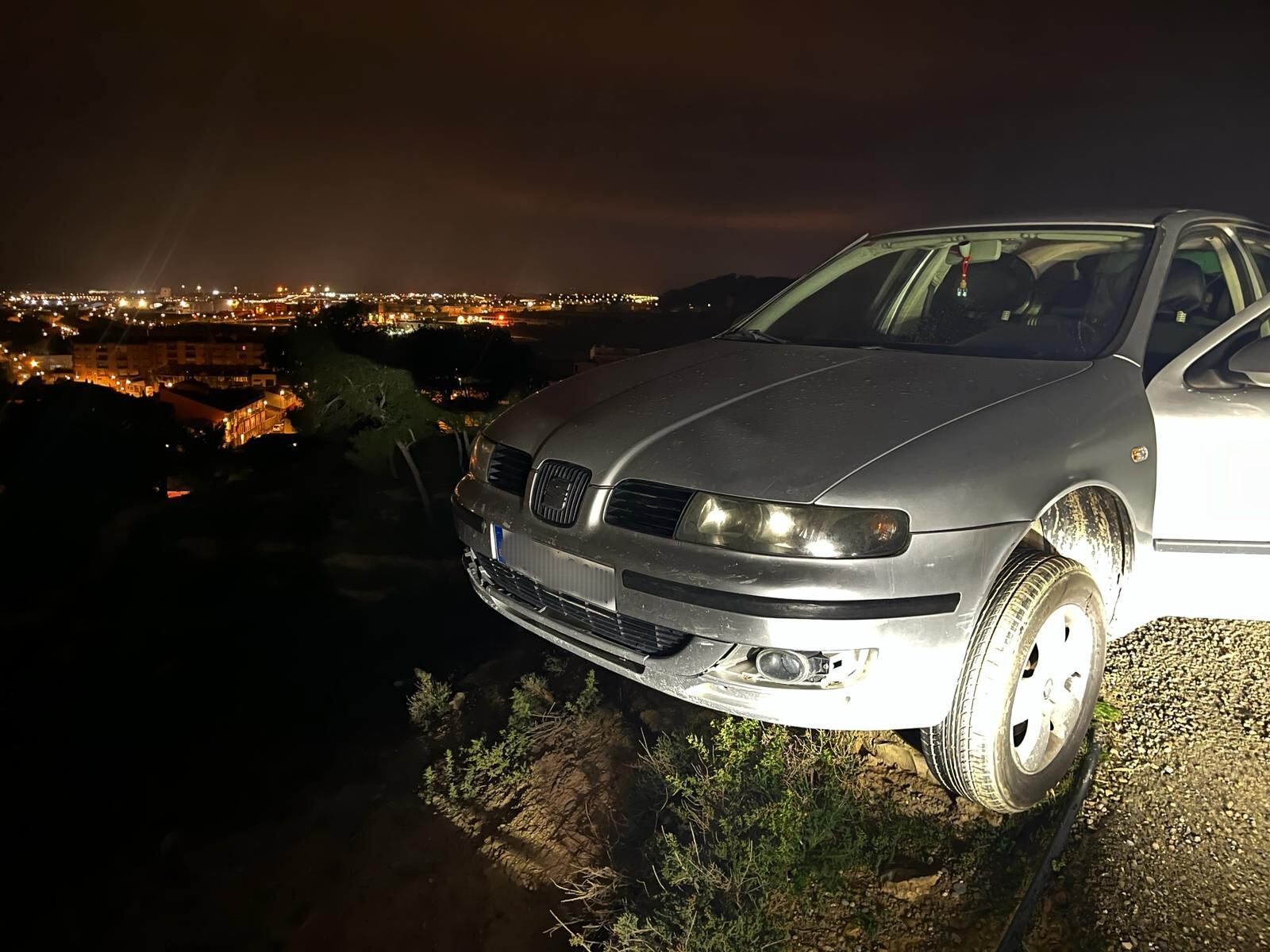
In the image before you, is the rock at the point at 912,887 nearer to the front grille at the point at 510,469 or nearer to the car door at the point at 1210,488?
the car door at the point at 1210,488

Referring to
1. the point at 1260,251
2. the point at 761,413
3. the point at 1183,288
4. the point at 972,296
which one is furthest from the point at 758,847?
the point at 1260,251

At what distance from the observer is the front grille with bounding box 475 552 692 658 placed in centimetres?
236

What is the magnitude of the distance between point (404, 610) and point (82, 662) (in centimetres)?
537

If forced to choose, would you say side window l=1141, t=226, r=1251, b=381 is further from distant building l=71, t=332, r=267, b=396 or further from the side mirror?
distant building l=71, t=332, r=267, b=396

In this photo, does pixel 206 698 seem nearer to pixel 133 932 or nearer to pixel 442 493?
pixel 133 932

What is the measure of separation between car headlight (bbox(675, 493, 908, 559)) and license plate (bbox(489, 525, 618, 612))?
1.22ft

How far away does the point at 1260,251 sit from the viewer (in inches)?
144

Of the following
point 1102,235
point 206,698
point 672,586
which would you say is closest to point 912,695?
point 672,586

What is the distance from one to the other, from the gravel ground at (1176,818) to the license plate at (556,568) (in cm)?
146

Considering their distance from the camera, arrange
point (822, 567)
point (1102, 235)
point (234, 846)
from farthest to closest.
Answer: point (234, 846) < point (1102, 235) < point (822, 567)

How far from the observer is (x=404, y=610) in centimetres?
1605

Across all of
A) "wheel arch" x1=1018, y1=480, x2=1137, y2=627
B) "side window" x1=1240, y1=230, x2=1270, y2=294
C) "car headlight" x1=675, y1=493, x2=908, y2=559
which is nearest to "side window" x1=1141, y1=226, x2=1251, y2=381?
"side window" x1=1240, y1=230, x2=1270, y2=294

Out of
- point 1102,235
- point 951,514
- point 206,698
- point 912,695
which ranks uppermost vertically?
point 1102,235

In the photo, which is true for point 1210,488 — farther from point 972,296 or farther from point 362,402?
point 362,402
